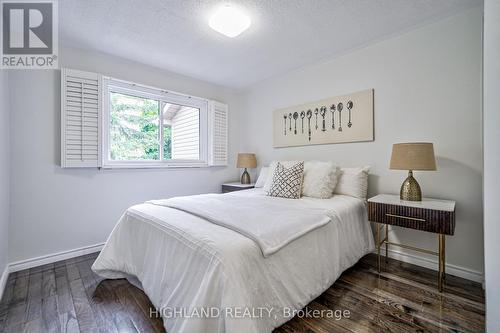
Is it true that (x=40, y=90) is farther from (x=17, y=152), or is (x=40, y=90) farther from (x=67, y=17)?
(x=67, y=17)

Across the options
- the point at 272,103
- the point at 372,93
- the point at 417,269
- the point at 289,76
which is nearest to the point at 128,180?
the point at 272,103

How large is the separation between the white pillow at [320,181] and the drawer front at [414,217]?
0.43 metres

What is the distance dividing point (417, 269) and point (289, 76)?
9.05 ft

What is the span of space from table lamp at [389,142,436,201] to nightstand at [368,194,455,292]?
10cm

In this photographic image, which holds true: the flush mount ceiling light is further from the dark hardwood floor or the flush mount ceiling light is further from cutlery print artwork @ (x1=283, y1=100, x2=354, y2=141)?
the dark hardwood floor

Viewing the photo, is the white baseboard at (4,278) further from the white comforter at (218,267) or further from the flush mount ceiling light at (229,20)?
the flush mount ceiling light at (229,20)

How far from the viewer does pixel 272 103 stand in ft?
11.3

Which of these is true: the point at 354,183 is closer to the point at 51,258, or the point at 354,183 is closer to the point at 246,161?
the point at 246,161

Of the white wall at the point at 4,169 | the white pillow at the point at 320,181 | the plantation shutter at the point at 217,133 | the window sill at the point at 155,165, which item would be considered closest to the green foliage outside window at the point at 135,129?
the window sill at the point at 155,165

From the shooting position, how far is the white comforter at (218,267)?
1.00m

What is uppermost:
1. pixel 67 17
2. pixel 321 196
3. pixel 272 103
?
pixel 67 17

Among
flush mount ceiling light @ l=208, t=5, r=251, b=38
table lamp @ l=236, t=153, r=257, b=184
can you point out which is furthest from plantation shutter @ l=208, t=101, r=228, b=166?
flush mount ceiling light @ l=208, t=5, r=251, b=38

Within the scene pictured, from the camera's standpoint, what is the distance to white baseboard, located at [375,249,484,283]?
1.84 m

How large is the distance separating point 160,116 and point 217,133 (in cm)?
92
